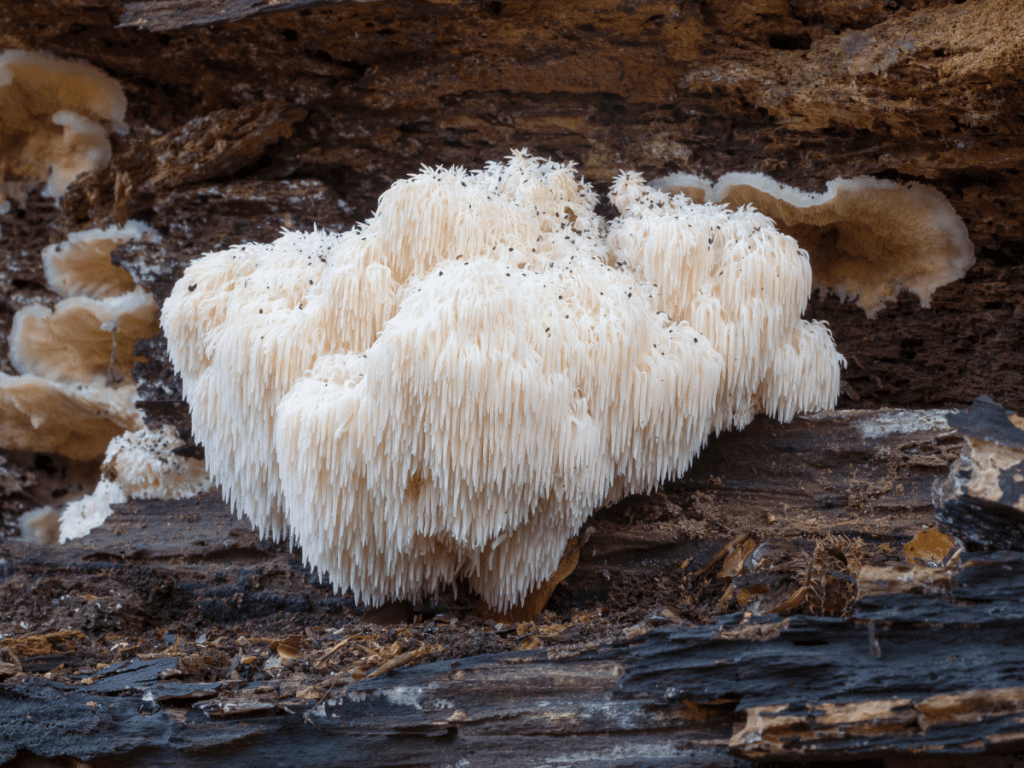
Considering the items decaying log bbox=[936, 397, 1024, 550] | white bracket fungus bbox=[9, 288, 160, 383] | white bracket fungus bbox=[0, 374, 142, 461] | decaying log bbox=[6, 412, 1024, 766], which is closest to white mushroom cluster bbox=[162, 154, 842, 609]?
decaying log bbox=[6, 412, 1024, 766]

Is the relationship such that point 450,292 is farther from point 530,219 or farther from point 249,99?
point 249,99

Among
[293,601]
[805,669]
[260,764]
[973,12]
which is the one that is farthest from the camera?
[293,601]

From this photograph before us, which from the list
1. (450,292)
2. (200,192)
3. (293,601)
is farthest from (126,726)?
(200,192)

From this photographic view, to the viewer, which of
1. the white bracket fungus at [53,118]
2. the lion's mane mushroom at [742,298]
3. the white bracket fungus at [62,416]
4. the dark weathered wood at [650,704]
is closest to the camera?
the dark weathered wood at [650,704]

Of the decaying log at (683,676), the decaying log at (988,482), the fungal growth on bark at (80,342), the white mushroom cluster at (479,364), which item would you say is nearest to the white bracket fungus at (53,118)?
the fungal growth on bark at (80,342)

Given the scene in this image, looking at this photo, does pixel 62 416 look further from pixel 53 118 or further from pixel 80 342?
pixel 53 118

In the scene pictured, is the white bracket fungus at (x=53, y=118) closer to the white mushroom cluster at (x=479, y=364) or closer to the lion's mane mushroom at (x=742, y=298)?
the white mushroom cluster at (x=479, y=364)

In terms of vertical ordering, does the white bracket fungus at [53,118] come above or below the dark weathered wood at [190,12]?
below
